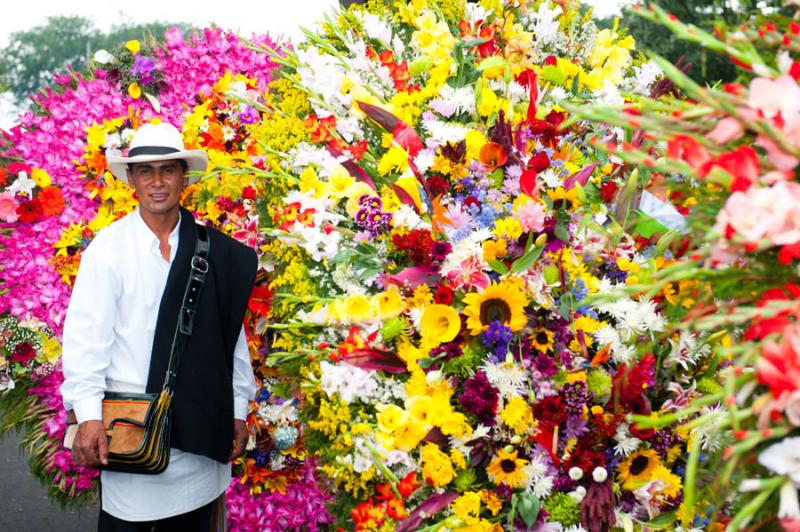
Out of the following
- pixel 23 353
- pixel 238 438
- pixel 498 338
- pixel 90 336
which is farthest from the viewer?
pixel 23 353

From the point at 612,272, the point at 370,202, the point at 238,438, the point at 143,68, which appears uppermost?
the point at 143,68

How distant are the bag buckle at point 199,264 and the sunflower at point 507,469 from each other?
1379 mm

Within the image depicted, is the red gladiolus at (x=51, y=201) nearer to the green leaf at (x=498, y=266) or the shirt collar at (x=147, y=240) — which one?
the shirt collar at (x=147, y=240)

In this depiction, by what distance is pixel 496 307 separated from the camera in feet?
7.06

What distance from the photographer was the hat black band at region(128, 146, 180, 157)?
9.91 ft

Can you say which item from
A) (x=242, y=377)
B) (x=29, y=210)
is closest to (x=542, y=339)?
(x=242, y=377)

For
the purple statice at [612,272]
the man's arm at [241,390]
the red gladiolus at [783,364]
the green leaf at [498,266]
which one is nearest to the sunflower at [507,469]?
the green leaf at [498,266]

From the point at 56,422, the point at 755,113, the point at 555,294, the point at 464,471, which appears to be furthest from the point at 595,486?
the point at 56,422

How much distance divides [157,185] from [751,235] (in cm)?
236

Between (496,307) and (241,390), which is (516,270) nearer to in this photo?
(496,307)

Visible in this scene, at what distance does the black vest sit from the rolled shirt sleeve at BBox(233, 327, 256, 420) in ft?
0.22

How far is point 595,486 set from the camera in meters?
2.04

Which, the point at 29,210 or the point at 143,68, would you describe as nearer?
the point at 29,210

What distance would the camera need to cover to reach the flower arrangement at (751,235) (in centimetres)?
107
